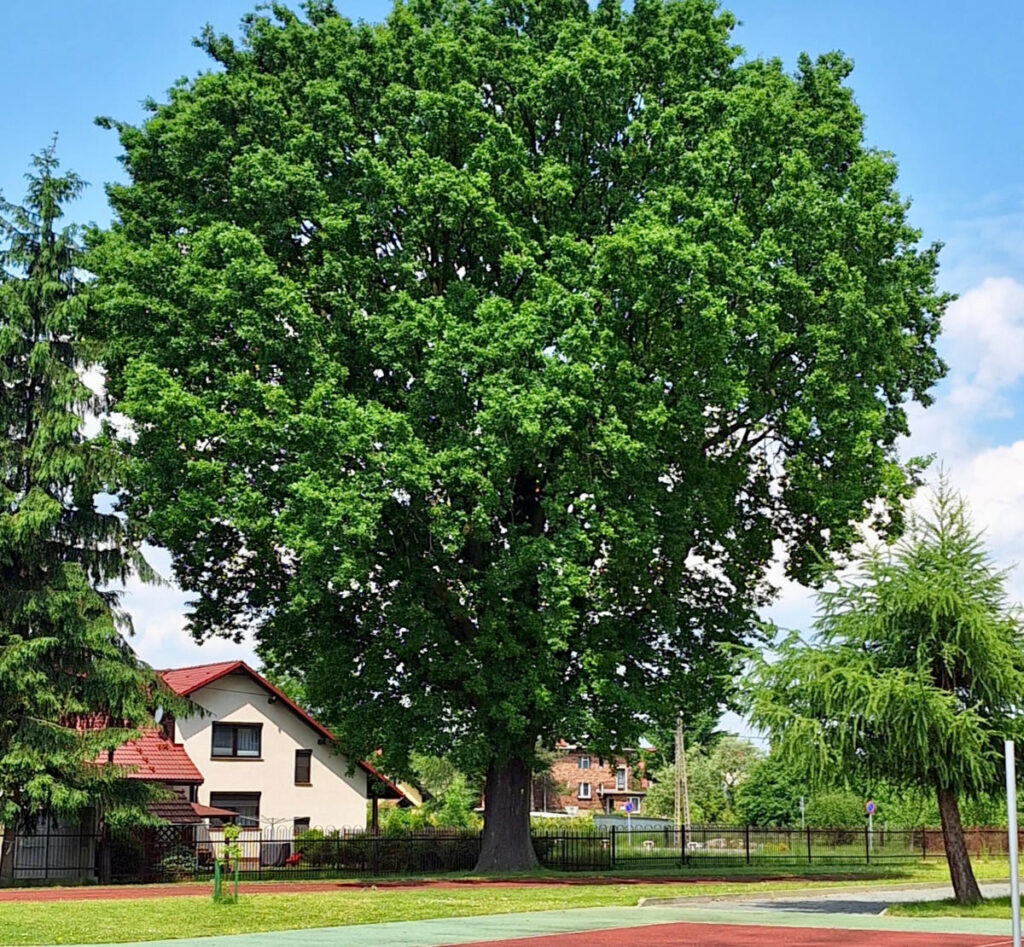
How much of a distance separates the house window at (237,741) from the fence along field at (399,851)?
10.1 feet

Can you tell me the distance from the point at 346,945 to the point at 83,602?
1994 centimetres

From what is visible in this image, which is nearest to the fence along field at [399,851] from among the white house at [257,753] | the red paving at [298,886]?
the white house at [257,753]

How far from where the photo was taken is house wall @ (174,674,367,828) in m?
50.1

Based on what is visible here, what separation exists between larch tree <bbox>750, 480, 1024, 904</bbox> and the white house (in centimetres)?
2988

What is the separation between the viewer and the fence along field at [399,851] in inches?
1453

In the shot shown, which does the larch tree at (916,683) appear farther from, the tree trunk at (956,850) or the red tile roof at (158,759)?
the red tile roof at (158,759)

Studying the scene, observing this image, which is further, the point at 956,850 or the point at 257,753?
the point at 257,753

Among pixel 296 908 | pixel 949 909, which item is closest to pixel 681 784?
pixel 949 909

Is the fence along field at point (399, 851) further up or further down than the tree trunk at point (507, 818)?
further down

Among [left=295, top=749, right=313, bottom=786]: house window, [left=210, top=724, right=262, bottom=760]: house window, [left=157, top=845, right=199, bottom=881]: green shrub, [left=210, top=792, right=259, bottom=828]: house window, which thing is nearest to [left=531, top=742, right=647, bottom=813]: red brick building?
[left=295, top=749, right=313, bottom=786]: house window

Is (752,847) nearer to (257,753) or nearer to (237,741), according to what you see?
(257,753)

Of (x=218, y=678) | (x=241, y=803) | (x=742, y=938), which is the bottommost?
(x=742, y=938)

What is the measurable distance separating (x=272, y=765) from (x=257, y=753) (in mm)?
858

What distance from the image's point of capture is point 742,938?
17.1m
